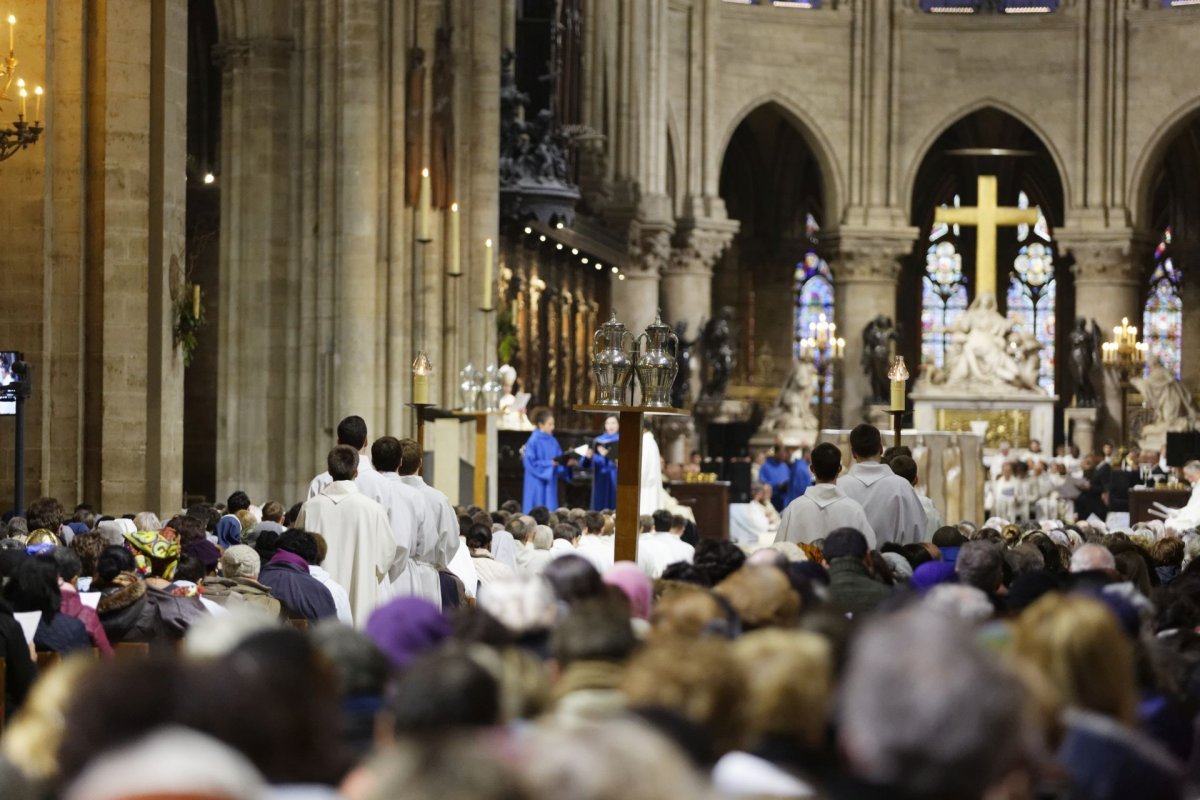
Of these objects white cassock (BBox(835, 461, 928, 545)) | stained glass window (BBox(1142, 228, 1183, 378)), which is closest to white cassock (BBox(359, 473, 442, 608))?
white cassock (BBox(835, 461, 928, 545))

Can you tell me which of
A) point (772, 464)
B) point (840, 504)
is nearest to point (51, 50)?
point (840, 504)

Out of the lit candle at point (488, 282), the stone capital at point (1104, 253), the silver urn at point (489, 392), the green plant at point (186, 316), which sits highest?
the stone capital at point (1104, 253)

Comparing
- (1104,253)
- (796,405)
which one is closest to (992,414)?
(796,405)

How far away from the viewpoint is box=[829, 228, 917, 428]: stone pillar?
42.2 metres

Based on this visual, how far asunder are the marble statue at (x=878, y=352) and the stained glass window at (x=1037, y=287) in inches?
267

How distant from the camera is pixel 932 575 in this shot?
789 cm

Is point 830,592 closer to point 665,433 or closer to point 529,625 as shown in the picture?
point 529,625

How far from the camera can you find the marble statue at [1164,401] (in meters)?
40.7

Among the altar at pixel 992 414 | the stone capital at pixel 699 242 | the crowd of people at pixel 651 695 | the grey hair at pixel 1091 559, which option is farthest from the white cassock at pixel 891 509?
the stone capital at pixel 699 242

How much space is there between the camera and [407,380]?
848 inches

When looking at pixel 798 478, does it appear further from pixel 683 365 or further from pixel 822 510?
pixel 822 510

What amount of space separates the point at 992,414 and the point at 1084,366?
4.87 metres

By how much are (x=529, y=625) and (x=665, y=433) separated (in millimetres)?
32750

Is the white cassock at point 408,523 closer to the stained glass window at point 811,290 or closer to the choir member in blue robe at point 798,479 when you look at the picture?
the choir member in blue robe at point 798,479
